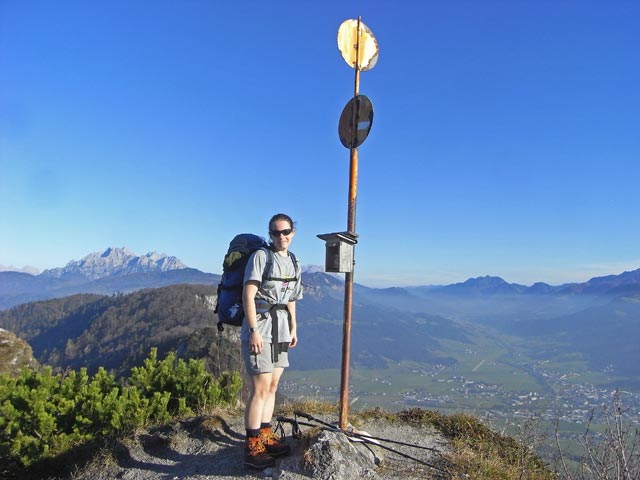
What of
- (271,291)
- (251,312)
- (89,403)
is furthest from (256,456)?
(89,403)

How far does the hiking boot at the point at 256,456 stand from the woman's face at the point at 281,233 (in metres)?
2.17

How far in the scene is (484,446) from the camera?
6445mm

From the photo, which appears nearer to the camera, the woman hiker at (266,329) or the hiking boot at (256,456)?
the woman hiker at (266,329)

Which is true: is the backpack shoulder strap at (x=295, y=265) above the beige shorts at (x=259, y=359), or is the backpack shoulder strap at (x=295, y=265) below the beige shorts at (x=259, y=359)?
above

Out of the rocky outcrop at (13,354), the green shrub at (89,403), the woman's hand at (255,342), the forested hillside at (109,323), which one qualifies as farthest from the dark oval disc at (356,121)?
the forested hillside at (109,323)

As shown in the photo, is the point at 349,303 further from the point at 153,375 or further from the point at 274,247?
the point at 153,375

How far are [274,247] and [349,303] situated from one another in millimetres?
1243

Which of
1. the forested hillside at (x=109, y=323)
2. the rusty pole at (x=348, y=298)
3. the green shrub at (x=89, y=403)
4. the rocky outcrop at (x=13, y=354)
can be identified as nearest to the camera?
the rusty pole at (x=348, y=298)

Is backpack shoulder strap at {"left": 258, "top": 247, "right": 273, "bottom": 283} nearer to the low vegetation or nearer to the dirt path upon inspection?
the dirt path

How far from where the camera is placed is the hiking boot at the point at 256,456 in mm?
4855

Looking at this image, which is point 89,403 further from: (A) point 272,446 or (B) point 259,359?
(B) point 259,359

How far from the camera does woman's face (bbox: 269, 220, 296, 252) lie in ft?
15.7

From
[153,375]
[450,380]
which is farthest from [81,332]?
[153,375]

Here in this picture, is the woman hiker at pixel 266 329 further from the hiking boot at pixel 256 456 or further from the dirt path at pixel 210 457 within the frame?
the dirt path at pixel 210 457
